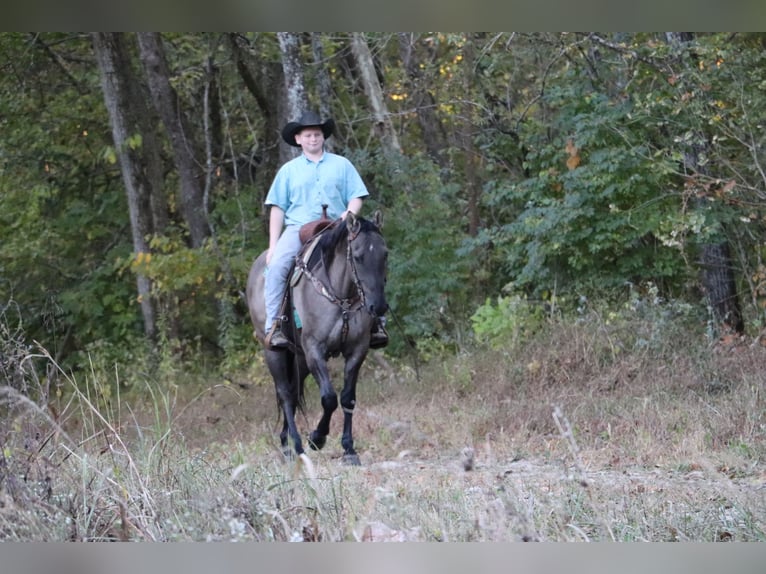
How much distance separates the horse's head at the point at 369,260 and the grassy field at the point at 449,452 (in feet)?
3.66

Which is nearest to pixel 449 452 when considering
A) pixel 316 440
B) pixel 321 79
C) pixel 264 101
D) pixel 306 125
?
pixel 316 440

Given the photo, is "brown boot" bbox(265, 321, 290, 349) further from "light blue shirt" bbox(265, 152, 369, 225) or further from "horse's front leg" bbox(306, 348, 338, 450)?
"light blue shirt" bbox(265, 152, 369, 225)

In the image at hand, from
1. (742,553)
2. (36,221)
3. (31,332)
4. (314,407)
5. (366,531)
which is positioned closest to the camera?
(742,553)

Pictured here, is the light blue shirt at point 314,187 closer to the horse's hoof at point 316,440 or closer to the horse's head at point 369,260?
the horse's head at point 369,260

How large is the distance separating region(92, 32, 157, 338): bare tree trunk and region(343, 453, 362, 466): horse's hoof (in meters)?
9.42

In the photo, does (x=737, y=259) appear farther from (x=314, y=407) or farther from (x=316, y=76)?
(x=316, y=76)

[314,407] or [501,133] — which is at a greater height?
[501,133]

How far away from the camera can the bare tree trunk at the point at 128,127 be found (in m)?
17.4

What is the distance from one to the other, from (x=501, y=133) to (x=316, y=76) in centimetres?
311

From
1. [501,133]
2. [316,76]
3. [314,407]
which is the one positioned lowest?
[314,407]

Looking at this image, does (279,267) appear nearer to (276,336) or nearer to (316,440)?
(276,336)

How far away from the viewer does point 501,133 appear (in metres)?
16.0
